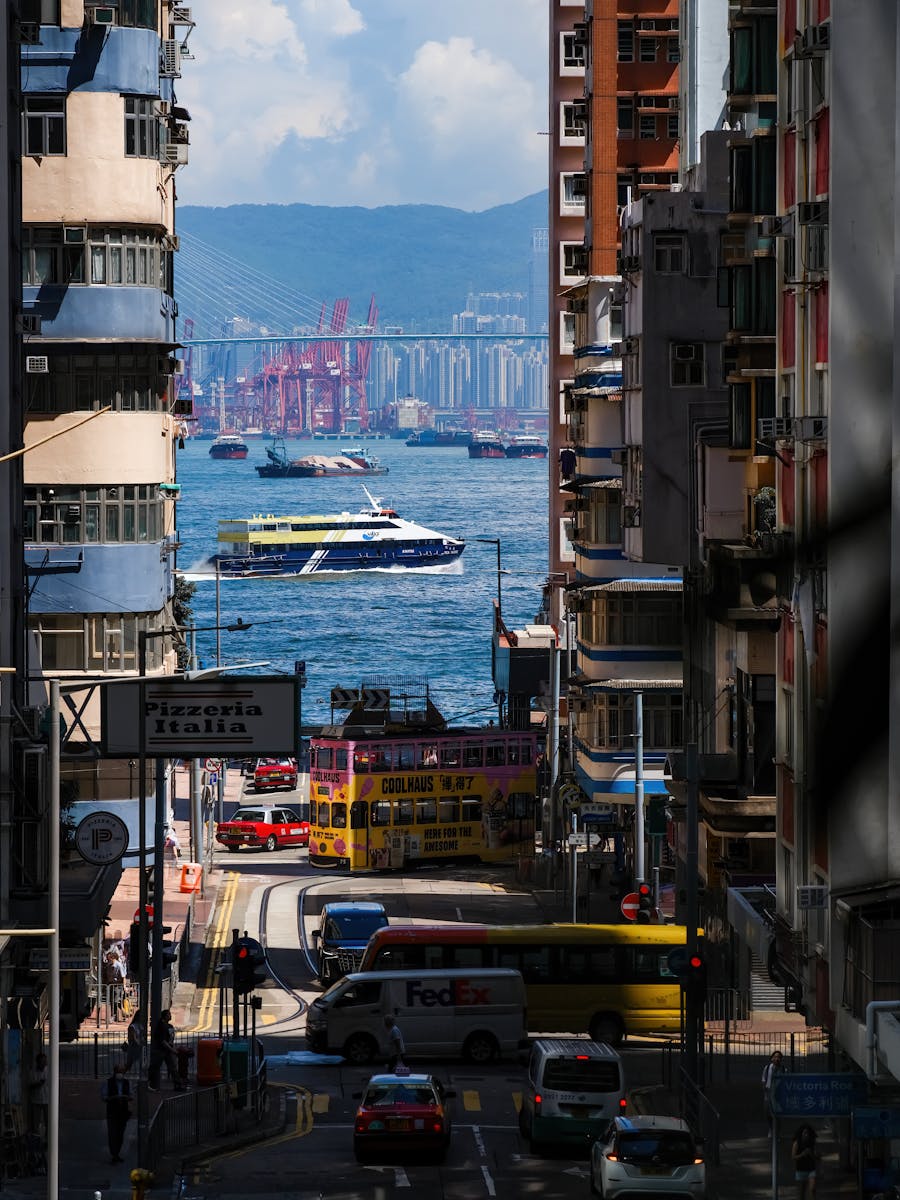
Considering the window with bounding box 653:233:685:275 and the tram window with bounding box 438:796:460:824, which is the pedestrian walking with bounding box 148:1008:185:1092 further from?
the tram window with bounding box 438:796:460:824

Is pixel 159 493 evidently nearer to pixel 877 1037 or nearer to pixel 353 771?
pixel 353 771

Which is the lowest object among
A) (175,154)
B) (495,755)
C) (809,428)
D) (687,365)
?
(495,755)

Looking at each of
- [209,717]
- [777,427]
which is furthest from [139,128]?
[777,427]

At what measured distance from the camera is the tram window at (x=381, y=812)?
6756 centimetres

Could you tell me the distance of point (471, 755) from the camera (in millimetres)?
69312

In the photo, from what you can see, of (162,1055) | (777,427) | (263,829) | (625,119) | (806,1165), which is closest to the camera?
(806,1165)

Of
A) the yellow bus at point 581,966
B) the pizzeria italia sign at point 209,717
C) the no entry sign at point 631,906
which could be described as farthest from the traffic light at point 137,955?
the no entry sign at point 631,906

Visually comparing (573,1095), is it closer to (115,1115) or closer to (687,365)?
(115,1115)

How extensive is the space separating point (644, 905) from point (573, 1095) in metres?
20.0

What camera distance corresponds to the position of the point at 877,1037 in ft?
60.8

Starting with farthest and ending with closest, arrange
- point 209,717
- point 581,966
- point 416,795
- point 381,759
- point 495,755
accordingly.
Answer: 1. point 495,755
2. point 416,795
3. point 381,759
4. point 581,966
5. point 209,717

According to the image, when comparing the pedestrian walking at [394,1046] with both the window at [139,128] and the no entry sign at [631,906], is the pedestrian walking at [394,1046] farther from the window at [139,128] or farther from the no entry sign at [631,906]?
the window at [139,128]

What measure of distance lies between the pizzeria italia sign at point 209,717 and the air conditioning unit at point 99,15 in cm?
2492

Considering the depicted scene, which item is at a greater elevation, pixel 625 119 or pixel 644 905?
pixel 625 119
